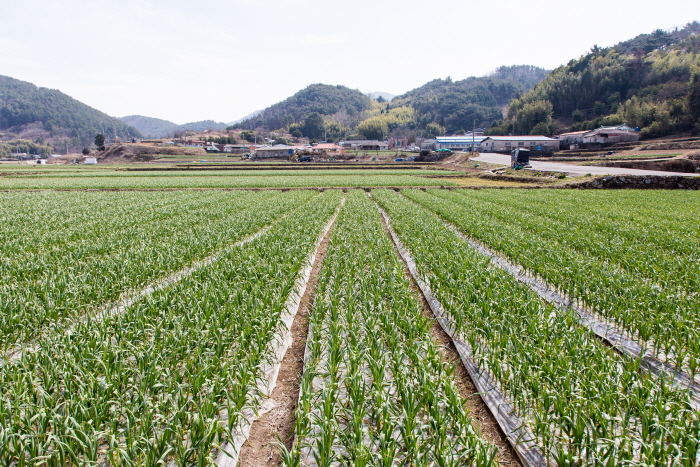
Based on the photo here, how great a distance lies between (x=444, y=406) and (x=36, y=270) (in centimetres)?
888

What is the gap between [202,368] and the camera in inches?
154

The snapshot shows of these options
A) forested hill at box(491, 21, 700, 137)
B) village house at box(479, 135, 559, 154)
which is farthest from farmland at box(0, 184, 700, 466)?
forested hill at box(491, 21, 700, 137)

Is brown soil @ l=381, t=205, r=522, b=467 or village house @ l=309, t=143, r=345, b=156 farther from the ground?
village house @ l=309, t=143, r=345, b=156

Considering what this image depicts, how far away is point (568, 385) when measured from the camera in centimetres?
370

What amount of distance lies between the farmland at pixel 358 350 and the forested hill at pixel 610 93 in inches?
3232

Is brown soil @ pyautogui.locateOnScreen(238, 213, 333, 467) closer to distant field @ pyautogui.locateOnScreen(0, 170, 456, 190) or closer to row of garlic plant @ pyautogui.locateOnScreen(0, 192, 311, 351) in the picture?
row of garlic plant @ pyautogui.locateOnScreen(0, 192, 311, 351)

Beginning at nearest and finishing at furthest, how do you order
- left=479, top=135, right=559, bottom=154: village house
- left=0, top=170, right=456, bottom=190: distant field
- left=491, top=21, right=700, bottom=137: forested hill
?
left=0, top=170, right=456, bottom=190: distant field, left=479, top=135, right=559, bottom=154: village house, left=491, top=21, right=700, bottom=137: forested hill

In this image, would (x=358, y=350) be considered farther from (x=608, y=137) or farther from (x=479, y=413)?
(x=608, y=137)

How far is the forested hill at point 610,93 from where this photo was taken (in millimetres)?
80625

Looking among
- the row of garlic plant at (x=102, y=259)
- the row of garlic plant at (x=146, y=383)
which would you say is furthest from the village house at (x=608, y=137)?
the row of garlic plant at (x=146, y=383)

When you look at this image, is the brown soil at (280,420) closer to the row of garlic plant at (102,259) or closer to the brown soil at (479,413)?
the brown soil at (479,413)

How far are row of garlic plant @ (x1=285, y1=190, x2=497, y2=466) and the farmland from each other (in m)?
0.03

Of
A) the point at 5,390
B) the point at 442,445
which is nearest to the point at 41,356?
the point at 5,390

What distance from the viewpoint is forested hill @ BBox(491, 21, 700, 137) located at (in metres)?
80.6
